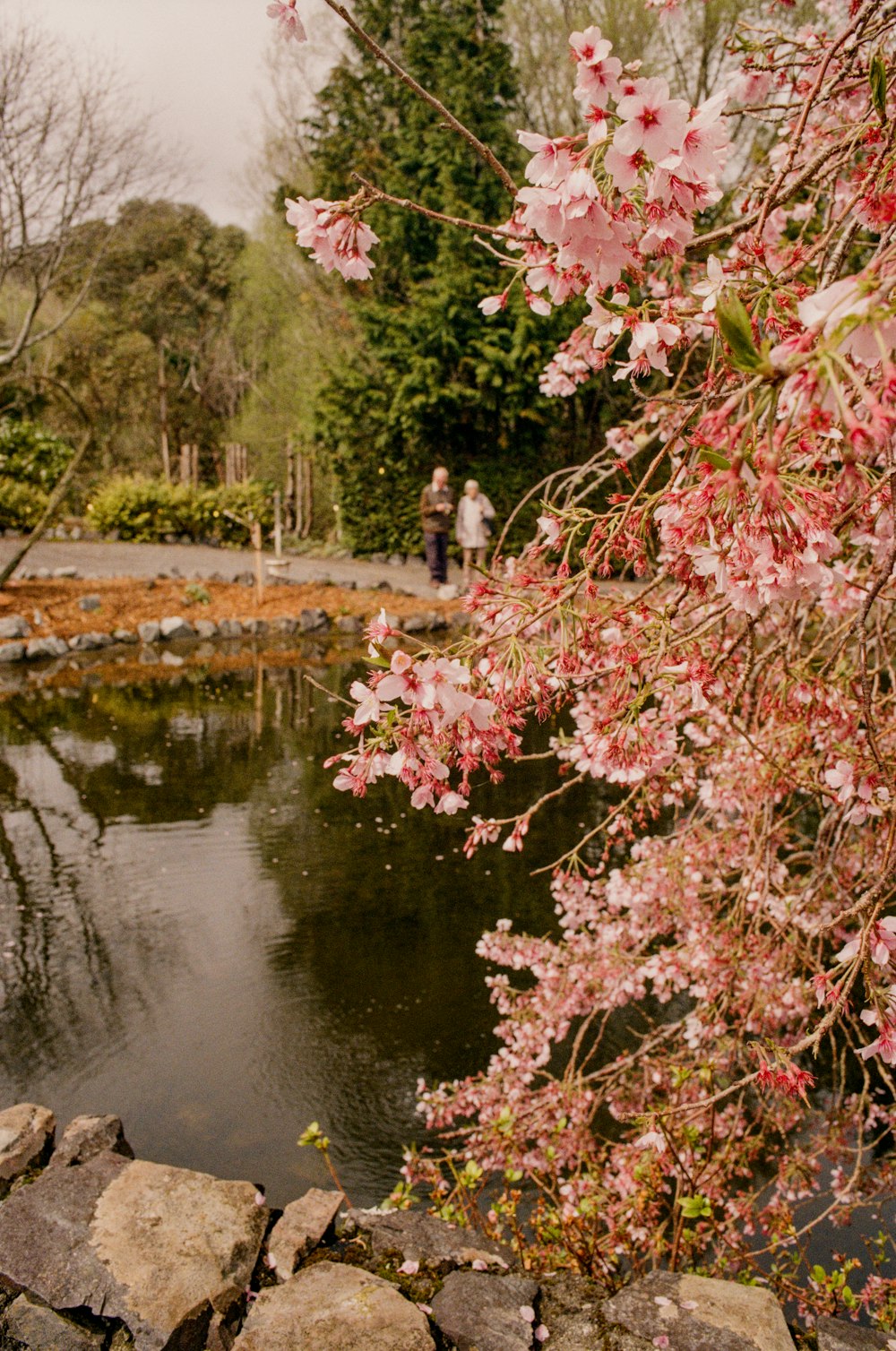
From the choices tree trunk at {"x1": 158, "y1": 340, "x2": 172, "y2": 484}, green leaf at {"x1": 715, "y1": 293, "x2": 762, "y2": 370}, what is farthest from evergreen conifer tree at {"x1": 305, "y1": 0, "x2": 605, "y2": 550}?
green leaf at {"x1": 715, "y1": 293, "x2": 762, "y2": 370}

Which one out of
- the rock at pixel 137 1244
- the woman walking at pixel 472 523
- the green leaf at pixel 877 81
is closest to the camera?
the green leaf at pixel 877 81

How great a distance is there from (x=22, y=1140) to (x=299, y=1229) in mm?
925

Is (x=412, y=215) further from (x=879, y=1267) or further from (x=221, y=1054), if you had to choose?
(x=879, y=1267)

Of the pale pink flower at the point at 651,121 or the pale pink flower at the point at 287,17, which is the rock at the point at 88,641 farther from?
the pale pink flower at the point at 651,121

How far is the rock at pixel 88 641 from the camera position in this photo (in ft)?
34.5

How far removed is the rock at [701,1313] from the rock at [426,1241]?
13.9 inches

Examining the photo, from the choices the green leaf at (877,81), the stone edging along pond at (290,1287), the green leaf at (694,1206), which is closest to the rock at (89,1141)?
the stone edging along pond at (290,1287)

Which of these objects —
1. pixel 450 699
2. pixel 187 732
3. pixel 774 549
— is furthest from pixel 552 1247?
pixel 187 732

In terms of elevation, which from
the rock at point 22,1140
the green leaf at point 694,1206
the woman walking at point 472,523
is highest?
the woman walking at point 472,523

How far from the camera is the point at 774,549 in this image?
3.84ft

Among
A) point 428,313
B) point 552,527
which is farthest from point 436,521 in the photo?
point 552,527

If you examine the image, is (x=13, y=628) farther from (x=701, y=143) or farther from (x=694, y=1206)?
(x=701, y=143)

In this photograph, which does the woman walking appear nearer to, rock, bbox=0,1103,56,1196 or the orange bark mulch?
the orange bark mulch

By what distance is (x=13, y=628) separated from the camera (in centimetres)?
1026
